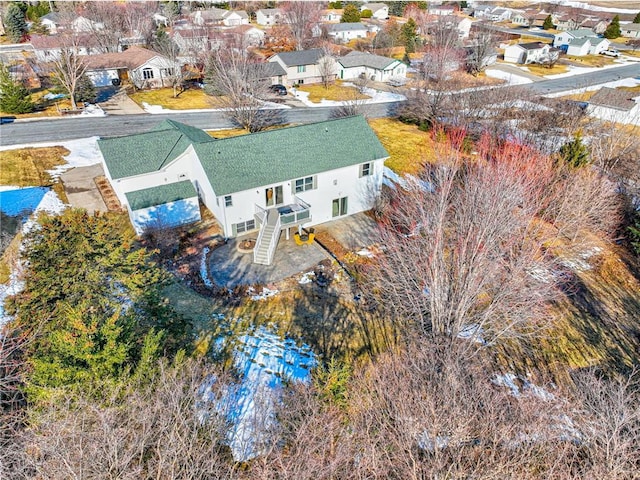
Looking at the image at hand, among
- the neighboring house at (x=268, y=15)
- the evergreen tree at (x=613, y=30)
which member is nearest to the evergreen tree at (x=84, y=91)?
the neighboring house at (x=268, y=15)

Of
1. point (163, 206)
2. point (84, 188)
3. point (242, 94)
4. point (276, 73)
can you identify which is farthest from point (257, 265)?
point (276, 73)

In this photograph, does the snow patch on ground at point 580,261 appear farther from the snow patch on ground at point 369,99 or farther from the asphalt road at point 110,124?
the snow patch on ground at point 369,99

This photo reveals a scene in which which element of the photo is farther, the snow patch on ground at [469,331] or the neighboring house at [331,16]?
the neighboring house at [331,16]

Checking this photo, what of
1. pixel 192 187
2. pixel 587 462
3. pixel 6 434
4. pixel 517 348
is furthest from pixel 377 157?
pixel 6 434

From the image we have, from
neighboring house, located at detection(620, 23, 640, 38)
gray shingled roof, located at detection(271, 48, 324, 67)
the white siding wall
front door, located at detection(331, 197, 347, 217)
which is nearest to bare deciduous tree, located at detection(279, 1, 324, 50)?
gray shingled roof, located at detection(271, 48, 324, 67)

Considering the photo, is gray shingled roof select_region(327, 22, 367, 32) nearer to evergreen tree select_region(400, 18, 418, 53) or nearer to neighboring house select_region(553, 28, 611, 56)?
evergreen tree select_region(400, 18, 418, 53)

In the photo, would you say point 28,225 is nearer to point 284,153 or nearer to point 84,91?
point 284,153

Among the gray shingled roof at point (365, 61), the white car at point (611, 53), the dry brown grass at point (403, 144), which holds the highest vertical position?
the gray shingled roof at point (365, 61)
